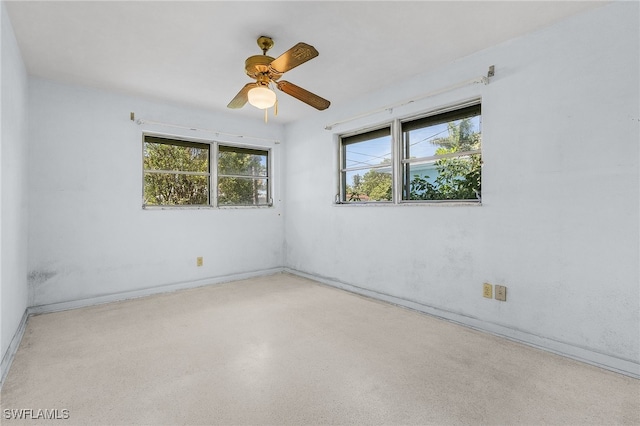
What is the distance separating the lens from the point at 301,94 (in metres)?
2.59

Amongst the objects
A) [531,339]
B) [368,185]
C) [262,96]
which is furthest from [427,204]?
[262,96]

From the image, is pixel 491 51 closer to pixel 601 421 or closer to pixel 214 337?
pixel 601 421

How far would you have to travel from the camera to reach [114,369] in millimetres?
2062

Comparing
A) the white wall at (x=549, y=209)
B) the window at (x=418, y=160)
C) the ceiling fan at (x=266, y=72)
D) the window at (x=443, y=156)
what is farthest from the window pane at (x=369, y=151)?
the ceiling fan at (x=266, y=72)

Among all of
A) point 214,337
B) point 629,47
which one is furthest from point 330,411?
point 629,47

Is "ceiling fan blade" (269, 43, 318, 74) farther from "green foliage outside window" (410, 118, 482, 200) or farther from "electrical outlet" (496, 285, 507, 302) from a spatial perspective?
"electrical outlet" (496, 285, 507, 302)

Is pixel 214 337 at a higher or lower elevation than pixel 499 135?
lower

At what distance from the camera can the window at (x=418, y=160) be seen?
2.94m

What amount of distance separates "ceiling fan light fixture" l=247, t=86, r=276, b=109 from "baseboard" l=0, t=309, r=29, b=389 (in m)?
2.31

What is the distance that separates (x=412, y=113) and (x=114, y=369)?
3.25 metres

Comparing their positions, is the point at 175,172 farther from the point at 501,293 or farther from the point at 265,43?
the point at 501,293

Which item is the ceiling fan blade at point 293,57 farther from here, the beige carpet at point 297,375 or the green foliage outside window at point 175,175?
the green foliage outside window at point 175,175

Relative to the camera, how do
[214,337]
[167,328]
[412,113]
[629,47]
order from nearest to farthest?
[629,47] < [214,337] < [167,328] < [412,113]

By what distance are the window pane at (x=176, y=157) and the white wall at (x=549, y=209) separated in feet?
8.58
